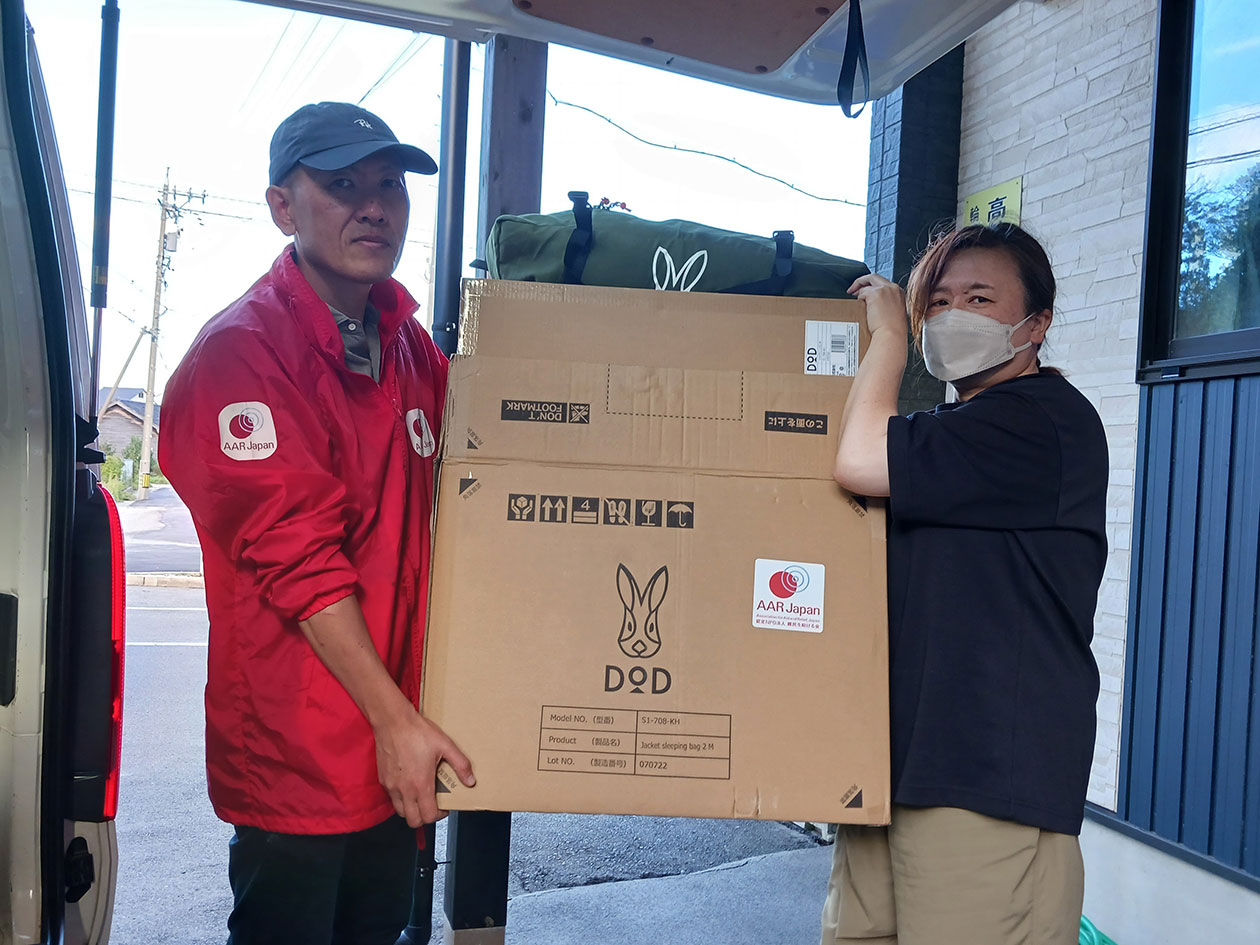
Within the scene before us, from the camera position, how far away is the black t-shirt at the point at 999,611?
A: 1.46m

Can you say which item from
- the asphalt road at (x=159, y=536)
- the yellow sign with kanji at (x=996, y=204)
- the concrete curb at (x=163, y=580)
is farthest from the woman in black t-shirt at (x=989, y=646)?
the concrete curb at (x=163, y=580)

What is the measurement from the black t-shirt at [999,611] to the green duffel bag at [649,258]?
36 cm

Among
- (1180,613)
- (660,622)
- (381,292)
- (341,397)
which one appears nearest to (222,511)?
(341,397)

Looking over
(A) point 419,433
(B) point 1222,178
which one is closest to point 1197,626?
(B) point 1222,178

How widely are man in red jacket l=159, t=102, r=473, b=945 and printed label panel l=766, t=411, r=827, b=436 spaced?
639 millimetres

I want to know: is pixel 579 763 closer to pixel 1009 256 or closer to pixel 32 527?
pixel 32 527

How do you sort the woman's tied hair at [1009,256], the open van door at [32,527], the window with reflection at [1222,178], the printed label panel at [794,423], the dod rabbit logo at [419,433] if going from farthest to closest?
the window with reflection at [1222,178] < the dod rabbit logo at [419,433] < the woman's tied hair at [1009,256] < the printed label panel at [794,423] < the open van door at [32,527]

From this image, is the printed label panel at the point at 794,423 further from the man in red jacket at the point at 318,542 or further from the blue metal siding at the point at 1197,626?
the blue metal siding at the point at 1197,626

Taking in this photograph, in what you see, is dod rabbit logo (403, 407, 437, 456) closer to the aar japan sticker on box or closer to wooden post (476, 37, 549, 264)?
the aar japan sticker on box

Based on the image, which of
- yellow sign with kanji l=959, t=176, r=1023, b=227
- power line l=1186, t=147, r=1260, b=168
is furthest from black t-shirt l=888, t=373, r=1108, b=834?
yellow sign with kanji l=959, t=176, r=1023, b=227

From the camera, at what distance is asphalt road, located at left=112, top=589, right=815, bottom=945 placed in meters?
3.43

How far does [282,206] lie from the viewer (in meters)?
Answer: 1.82

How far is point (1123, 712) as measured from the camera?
11.2ft

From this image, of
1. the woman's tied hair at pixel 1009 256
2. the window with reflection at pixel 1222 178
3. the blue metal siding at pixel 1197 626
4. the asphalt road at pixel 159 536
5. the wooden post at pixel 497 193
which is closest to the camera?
the woman's tied hair at pixel 1009 256
